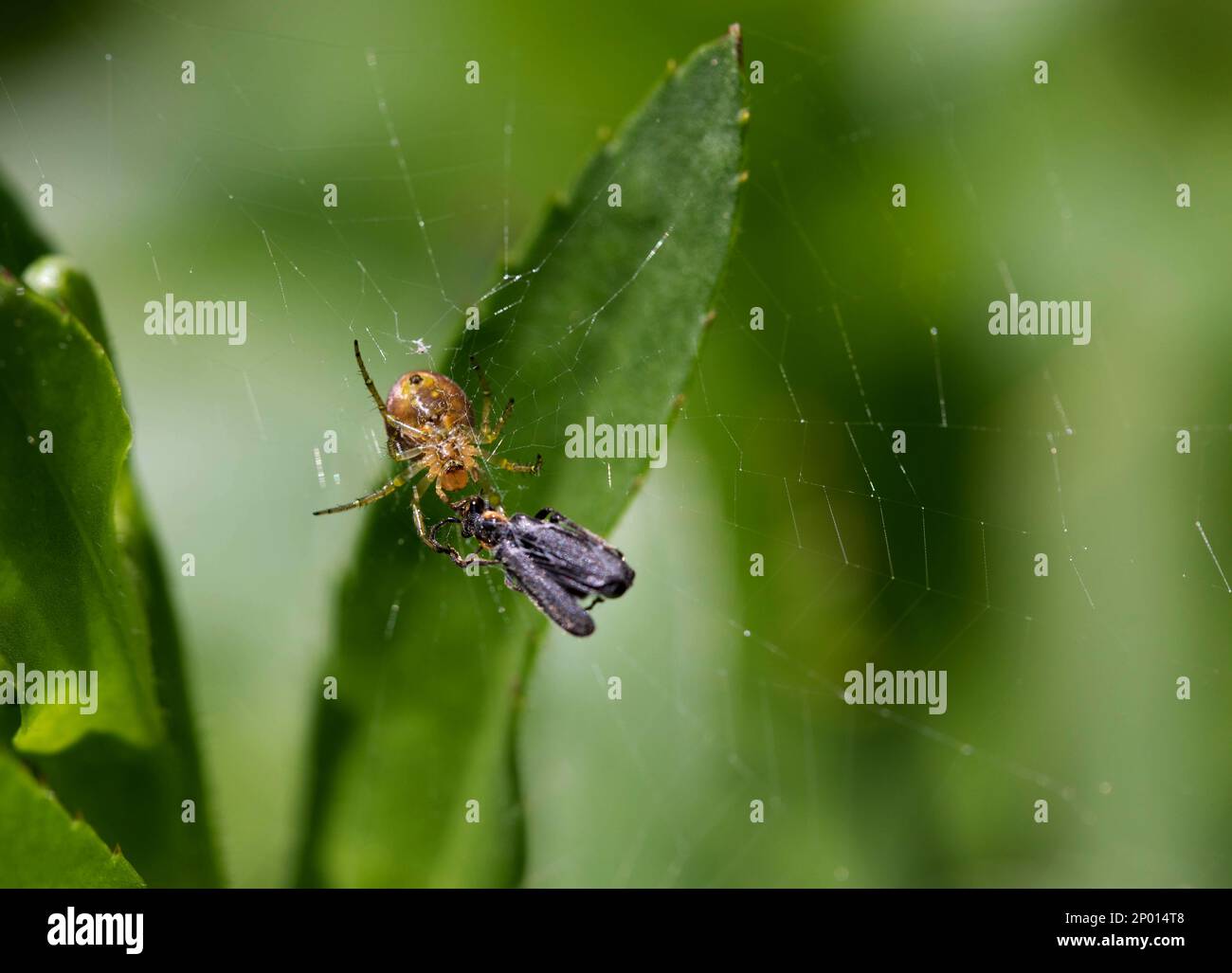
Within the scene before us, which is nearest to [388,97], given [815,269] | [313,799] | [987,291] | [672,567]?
[815,269]

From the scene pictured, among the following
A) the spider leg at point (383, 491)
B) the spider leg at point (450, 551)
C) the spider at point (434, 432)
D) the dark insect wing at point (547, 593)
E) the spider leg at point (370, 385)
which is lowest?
the dark insect wing at point (547, 593)

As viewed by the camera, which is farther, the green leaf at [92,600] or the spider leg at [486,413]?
the spider leg at [486,413]

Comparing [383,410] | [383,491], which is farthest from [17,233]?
[383,410]

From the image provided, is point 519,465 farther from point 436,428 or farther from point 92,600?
point 92,600

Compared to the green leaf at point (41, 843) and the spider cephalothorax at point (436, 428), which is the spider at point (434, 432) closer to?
the spider cephalothorax at point (436, 428)

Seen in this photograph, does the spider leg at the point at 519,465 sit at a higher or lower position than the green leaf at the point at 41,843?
higher

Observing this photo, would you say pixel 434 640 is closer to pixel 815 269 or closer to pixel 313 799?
pixel 313 799

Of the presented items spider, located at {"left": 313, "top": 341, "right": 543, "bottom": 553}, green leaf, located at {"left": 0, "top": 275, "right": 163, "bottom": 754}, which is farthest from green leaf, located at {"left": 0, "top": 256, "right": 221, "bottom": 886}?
spider, located at {"left": 313, "top": 341, "right": 543, "bottom": 553}

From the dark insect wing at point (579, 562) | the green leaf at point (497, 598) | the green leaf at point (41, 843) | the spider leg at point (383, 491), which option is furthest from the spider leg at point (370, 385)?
the green leaf at point (41, 843)
